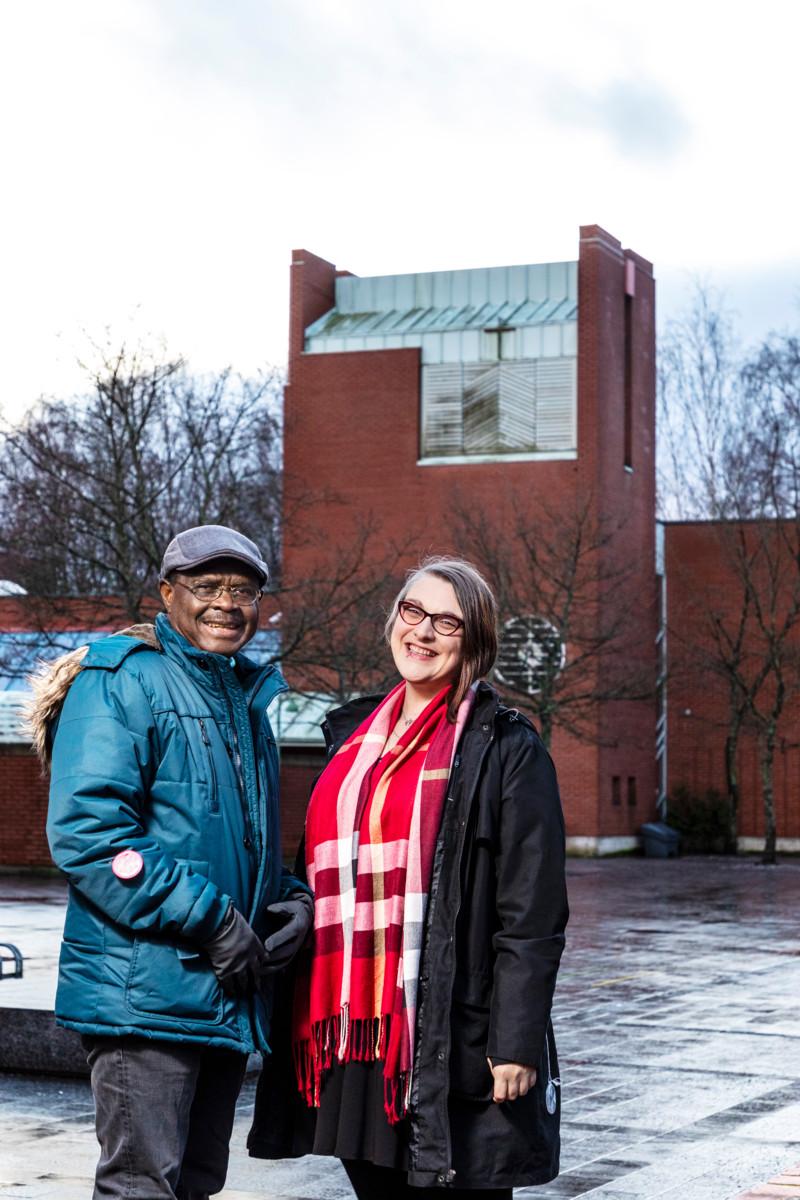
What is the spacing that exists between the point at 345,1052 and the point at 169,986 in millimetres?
401

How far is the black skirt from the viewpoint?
371cm

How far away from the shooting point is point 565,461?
38219 mm

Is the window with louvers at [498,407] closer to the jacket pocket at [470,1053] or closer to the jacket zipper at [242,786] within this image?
the jacket zipper at [242,786]

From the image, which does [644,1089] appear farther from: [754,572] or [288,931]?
[754,572]

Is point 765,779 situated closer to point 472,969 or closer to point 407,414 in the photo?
point 407,414

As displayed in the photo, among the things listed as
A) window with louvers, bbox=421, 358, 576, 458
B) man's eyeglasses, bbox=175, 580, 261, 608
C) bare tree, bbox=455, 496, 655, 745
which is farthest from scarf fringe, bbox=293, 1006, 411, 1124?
window with louvers, bbox=421, 358, 576, 458

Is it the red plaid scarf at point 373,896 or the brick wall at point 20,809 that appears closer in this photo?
the red plaid scarf at point 373,896

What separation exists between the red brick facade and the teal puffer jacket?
32995 mm

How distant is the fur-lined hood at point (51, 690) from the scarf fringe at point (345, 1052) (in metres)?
0.91

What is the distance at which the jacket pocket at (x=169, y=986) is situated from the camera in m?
3.74

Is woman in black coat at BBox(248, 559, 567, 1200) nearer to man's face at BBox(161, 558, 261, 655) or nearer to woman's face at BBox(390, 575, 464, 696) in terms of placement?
woman's face at BBox(390, 575, 464, 696)

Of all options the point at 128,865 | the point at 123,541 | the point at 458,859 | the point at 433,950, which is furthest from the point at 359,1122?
the point at 123,541

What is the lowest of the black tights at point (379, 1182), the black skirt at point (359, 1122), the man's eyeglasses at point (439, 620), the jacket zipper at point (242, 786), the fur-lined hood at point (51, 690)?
the black tights at point (379, 1182)

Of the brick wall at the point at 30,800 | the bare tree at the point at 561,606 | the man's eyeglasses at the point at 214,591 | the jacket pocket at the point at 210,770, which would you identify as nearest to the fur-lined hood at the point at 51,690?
the man's eyeglasses at the point at 214,591
